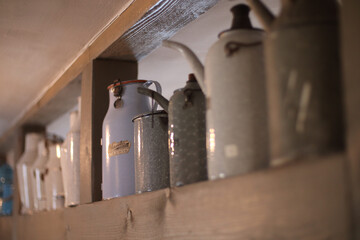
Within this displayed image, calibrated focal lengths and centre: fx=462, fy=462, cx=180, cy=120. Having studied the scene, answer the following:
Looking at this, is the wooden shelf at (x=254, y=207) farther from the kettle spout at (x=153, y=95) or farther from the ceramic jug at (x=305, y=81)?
the kettle spout at (x=153, y=95)

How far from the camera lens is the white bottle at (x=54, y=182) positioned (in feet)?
6.04

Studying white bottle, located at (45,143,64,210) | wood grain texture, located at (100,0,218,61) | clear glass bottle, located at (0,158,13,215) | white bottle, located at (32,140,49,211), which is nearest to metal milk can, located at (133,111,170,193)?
A: wood grain texture, located at (100,0,218,61)

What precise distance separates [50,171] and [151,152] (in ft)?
3.17

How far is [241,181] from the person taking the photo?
64 centimetres

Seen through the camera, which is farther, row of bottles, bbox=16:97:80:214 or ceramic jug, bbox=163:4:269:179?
row of bottles, bbox=16:97:80:214

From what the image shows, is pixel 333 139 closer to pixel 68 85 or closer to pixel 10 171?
pixel 68 85

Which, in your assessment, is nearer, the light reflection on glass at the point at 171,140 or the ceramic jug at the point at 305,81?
the ceramic jug at the point at 305,81

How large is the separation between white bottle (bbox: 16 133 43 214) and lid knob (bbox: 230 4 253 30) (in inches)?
64.0

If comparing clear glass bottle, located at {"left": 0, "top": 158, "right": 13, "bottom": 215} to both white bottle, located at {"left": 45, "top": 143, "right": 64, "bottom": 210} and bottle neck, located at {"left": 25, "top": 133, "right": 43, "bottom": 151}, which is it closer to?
bottle neck, located at {"left": 25, "top": 133, "right": 43, "bottom": 151}

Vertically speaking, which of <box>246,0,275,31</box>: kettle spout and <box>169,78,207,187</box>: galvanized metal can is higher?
<box>246,0,275,31</box>: kettle spout

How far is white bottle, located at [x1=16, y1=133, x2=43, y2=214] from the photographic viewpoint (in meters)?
2.21

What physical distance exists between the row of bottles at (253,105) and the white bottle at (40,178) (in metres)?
1.01

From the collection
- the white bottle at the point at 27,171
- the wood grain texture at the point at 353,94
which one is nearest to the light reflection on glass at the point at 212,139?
the wood grain texture at the point at 353,94

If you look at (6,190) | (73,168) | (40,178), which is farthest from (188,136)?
(6,190)
